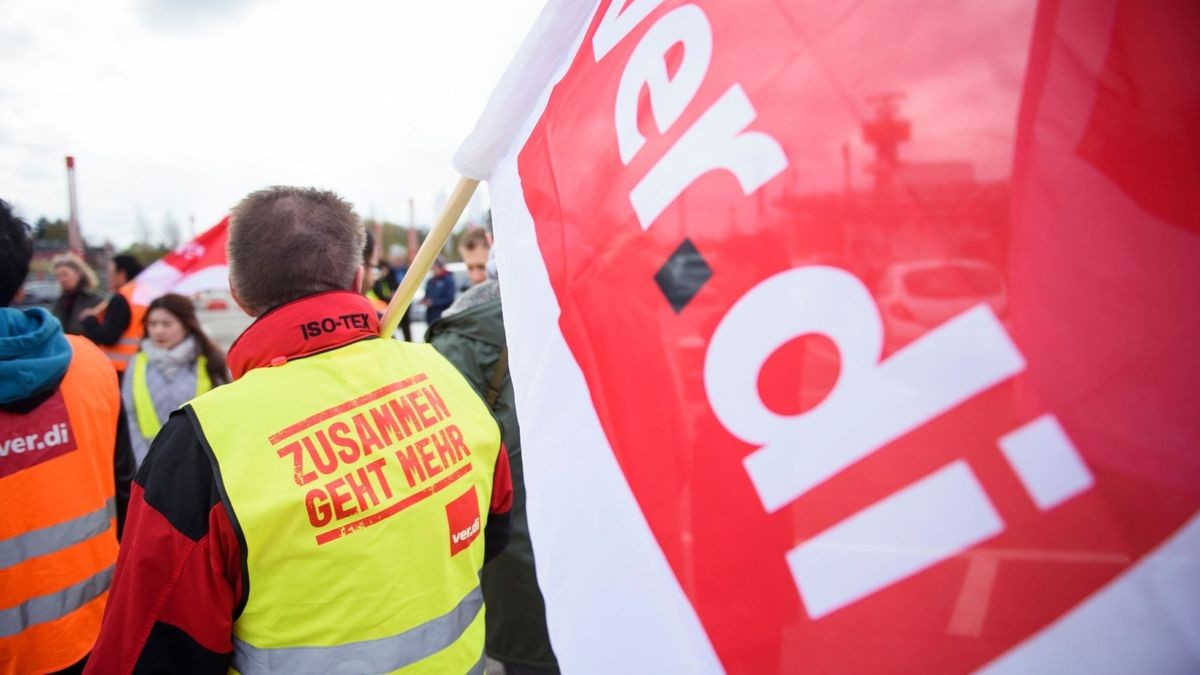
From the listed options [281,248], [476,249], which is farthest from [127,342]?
[281,248]

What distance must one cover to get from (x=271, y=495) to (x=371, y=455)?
204 millimetres

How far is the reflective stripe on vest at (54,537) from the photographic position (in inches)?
71.3

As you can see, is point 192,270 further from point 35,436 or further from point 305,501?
point 305,501

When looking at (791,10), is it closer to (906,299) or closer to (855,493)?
(906,299)

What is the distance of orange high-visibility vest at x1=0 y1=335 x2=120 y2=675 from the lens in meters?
1.82

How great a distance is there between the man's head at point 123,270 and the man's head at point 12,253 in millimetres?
3329

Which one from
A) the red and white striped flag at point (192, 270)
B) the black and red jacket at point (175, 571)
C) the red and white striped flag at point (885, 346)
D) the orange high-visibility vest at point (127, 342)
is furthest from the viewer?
the red and white striped flag at point (192, 270)

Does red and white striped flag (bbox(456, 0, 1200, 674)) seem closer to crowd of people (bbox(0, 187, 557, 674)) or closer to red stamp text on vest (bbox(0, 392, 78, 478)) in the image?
crowd of people (bbox(0, 187, 557, 674))

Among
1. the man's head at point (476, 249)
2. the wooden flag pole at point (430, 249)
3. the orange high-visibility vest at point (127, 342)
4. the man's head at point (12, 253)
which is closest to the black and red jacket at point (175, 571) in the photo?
the wooden flag pole at point (430, 249)

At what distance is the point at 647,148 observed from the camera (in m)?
0.90

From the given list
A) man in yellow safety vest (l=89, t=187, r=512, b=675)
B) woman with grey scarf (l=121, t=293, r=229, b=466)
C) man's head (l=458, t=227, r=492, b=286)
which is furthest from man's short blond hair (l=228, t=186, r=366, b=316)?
woman with grey scarf (l=121, t=293, r=229, b=466)

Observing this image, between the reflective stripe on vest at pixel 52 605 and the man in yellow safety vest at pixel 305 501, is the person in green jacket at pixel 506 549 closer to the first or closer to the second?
the man in yellow safety vest at pixel 305 501

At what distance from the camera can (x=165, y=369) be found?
3383 mm

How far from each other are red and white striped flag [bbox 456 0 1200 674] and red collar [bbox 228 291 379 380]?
668mm
